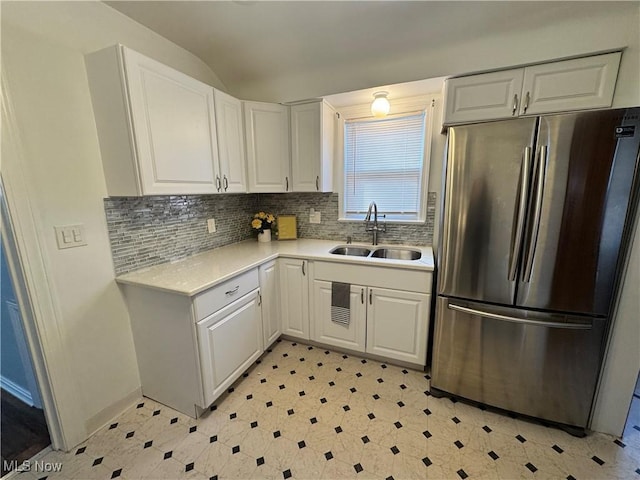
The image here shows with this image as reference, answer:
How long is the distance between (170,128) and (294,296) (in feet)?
5.07

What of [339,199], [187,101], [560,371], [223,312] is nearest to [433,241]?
[339,199]

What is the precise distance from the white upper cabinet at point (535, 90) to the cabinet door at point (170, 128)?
1.70 meters

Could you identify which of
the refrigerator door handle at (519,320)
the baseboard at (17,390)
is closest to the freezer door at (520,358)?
the refrigerator door handle at (519,320)

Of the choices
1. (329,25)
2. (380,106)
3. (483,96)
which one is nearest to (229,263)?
(380,106)

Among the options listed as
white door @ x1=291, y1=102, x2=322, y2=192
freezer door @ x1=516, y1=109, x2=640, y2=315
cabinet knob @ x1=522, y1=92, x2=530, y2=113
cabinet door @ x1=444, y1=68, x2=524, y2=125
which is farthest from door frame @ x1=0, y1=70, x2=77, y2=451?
cabinet knob @ x1=522, y1=92, x2=530, y2=113

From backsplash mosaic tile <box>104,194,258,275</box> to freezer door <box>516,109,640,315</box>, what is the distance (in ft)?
7.56

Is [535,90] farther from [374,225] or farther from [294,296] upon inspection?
[294,296]

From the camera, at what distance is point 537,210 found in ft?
4.51

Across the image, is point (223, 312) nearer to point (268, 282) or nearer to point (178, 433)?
point (268, 282)

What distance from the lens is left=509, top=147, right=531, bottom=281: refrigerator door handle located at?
1370 mm

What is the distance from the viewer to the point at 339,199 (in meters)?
2.70

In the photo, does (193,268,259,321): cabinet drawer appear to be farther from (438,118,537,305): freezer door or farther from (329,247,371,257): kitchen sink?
(438,118,537,305): freezer door

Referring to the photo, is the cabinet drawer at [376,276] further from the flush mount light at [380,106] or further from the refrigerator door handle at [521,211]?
the flush mount light at [380,106]

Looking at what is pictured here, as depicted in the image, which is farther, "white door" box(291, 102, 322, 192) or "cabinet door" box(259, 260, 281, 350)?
"white door" box(291, 102, 322, 192)
